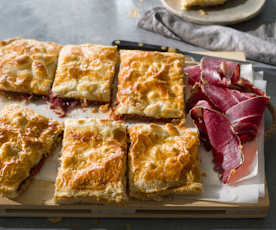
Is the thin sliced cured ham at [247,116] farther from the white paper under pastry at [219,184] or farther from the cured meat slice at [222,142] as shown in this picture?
the white paper under pastry at [219,184]

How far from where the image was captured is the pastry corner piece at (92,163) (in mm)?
3521

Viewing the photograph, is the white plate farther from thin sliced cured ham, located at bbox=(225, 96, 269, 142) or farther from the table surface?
thin sliced cured ham, located at bbox=(225, 96, 269, 142)

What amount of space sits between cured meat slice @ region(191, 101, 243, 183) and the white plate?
6.61 ft

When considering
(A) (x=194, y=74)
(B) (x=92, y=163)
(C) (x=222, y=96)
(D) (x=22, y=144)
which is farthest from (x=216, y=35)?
(D) (x=22, y=144)

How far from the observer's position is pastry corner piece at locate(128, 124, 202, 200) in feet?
11.7

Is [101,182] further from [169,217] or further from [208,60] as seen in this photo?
[208,60]

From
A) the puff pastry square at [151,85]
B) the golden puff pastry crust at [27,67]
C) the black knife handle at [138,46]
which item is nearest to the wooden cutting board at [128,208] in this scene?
the puff pastry square at [151,85]

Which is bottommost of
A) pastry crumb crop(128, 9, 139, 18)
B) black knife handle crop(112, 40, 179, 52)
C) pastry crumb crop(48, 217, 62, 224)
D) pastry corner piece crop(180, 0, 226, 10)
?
pastry crumb crop(48, 217, 62, 224)

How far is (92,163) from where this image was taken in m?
3.64

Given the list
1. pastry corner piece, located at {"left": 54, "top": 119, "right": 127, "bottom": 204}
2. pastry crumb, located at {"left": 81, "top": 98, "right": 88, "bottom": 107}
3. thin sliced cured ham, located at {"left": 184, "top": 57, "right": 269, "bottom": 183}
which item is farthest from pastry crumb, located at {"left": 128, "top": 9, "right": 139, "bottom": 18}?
pastry corner piece, located at {"left": 54, "top": 119, "right": 127, "bottom": 204}

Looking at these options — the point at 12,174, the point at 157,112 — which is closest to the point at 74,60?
the point at 157,112

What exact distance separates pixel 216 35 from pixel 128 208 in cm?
296

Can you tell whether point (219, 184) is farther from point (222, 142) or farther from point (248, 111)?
point (248, 111)

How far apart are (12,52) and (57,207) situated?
1965 mm
